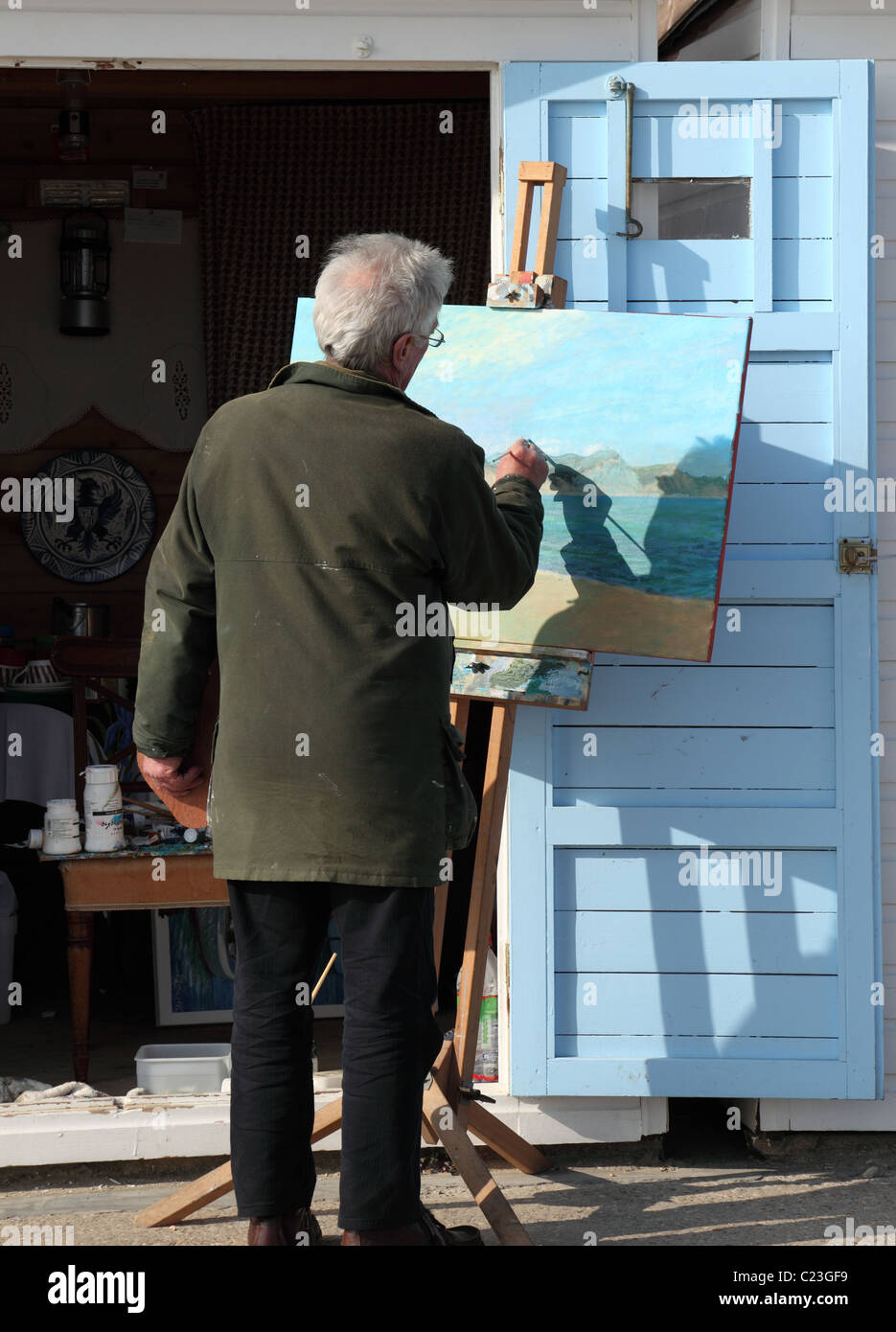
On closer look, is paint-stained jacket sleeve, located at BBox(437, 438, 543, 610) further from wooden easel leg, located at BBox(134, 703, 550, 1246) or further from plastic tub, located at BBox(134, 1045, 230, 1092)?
plastic tub, located at BBox(134, 1045, 230, 1092)

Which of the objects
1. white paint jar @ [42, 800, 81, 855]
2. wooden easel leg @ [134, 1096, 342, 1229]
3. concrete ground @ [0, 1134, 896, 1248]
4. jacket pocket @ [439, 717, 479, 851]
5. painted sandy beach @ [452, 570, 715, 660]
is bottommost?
concrete ground @ [0, 1134, 896, 1248]

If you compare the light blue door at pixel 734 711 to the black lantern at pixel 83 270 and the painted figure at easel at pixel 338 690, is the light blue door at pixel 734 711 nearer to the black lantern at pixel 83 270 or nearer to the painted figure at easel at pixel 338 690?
the painted figure at easel at pixel 338 690

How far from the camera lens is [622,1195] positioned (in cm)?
297

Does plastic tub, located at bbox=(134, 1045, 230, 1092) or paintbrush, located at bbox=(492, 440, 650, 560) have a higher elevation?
paintbrush, located at bbox=(492, 440, 650, 560)

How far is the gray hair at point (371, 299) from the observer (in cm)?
219

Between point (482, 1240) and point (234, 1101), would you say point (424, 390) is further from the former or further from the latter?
point (482, 1240)

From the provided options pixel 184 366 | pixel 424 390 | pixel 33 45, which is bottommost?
pixel 424 390

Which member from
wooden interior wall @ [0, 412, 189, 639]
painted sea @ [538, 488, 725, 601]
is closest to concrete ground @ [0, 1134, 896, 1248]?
painted sea @ [538, 488, 725, 601]

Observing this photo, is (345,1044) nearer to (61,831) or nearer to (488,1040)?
(488,1040)

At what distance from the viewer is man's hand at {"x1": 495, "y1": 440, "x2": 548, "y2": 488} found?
2518 mm

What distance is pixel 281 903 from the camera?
2.19m

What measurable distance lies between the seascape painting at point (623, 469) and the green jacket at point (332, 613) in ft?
1.55

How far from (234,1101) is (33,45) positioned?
2274mm
